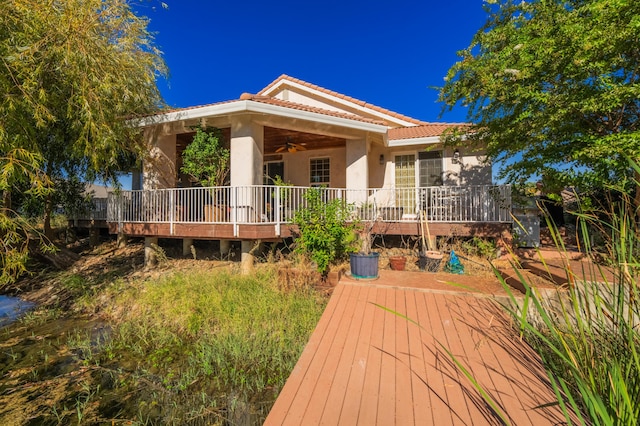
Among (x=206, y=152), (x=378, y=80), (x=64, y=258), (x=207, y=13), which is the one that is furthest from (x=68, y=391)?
(x=378, y=80)

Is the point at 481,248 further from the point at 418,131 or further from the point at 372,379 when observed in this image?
the point at 372,379

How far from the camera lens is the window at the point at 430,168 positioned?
30.5ft

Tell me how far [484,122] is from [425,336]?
4.86 meters

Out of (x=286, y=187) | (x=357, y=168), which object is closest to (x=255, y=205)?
(x=286, y=187)

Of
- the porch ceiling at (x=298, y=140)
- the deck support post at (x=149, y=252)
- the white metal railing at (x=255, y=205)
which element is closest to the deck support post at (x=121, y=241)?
the white metal railing at (x=255, y=205)

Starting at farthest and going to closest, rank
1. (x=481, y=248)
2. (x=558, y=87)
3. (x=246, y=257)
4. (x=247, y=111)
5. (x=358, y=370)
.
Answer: (x=481, y=248), (x=246, y=257), (x=247, y=111), (x=558, y=87), (x=358, y=370)

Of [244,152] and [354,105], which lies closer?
[244,152]

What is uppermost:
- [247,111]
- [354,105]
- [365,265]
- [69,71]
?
[354,105]

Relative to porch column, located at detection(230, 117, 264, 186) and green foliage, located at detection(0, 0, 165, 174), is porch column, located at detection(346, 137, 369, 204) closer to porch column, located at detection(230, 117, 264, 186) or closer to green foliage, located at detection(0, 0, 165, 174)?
porch column, located at detection(230, 117, 264, 186)

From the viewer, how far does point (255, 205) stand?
21.3ft

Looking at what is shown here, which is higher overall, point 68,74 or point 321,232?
point 68,74

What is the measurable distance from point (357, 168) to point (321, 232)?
11.2 ft

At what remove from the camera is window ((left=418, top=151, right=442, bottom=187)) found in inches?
365

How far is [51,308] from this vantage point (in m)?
6.35
